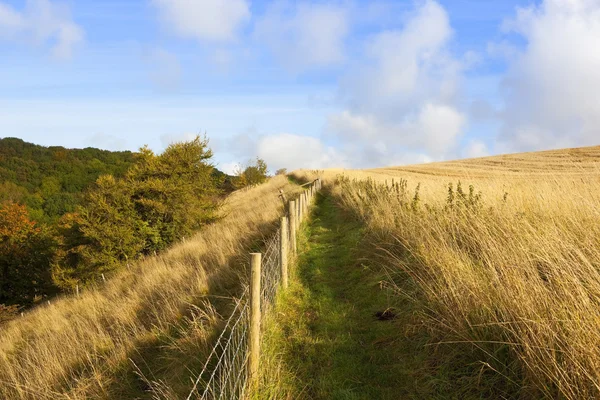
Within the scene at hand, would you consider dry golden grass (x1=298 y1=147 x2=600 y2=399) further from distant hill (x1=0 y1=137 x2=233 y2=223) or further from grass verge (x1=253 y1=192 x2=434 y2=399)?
distant hill (x1=0 y1=137 x2=233 y2=223)

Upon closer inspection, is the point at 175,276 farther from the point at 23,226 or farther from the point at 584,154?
the point at 23,226

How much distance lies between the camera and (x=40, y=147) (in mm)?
113875

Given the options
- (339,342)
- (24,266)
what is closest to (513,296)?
(339,342)

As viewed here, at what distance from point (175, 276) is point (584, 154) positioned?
41.8 meters

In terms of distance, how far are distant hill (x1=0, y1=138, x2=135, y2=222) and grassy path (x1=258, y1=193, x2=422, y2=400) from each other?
68.7 m

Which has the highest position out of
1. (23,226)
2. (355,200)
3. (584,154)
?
(584,154)

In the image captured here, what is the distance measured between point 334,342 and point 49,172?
352 feet

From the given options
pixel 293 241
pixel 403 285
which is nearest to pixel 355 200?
pixel 293 241

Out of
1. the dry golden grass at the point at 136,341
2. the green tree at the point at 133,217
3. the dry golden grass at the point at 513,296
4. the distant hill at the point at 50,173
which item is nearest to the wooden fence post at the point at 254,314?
the dry golden grass at the point at 136,341

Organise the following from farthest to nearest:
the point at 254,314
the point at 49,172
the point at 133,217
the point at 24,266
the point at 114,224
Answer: the point at 49,172 < the point at 24,266 < the point at 133,217 < the point at 114,224 < the point at 254,314

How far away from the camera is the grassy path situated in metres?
3.88

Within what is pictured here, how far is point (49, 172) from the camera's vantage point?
94.6m

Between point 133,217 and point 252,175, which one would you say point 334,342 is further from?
point 252,175

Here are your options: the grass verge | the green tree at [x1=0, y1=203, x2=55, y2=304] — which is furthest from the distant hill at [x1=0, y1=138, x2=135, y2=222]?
the grass verge
